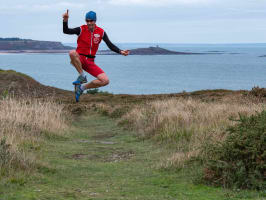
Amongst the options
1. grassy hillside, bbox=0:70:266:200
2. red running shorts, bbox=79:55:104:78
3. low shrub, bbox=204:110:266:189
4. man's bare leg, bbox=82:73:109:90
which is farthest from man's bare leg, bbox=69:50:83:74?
low shrub, bbox=204:110:266:189

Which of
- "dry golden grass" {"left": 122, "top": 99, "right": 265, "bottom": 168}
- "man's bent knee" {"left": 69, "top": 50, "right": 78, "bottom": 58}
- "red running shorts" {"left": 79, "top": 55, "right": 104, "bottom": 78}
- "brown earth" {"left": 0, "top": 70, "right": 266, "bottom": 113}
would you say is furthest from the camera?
"brown earth" {"left": 0, "top": 70, "right": 266, "bottom": 113}

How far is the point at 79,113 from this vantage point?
2577 centimetres

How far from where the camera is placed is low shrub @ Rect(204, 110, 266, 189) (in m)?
8.30

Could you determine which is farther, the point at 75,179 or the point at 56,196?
the point at 75,179

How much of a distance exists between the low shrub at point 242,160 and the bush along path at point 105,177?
27 cm

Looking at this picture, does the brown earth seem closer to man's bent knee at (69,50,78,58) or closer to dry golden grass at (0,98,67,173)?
dry golden grass at (0,98,67,173)

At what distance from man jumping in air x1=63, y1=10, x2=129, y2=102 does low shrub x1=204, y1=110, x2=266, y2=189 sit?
3.38m

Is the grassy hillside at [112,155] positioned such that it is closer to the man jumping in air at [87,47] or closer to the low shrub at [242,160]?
the low shrub at [242,160]

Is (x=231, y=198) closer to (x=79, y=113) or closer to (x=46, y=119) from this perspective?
(x=46, y=119)

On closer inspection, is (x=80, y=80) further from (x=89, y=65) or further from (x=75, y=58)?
(x=75, y=58)

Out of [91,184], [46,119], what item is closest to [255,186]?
[91,184]

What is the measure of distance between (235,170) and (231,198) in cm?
103

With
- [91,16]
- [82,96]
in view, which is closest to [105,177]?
[91,16]

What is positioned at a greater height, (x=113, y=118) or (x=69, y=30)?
(x=69, y=30)
